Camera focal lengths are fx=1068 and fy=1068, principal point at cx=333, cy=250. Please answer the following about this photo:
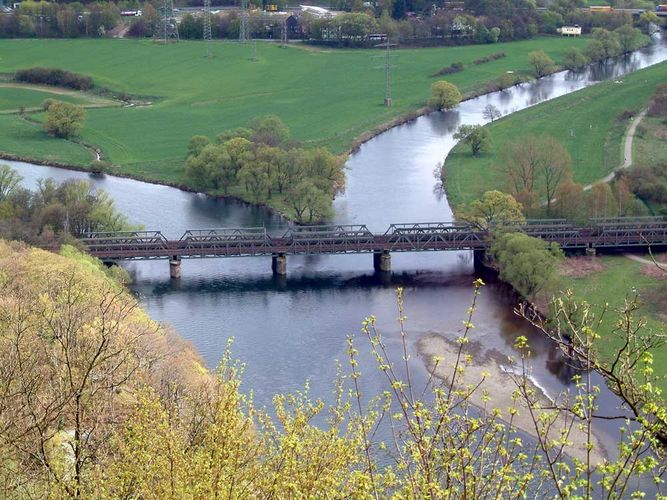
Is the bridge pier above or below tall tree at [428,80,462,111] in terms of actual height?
below

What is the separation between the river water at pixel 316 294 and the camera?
3331 cm

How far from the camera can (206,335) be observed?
35.5 metres

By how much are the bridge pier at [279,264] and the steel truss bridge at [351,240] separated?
104 millimetres

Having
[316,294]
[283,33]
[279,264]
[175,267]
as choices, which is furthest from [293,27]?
[316,294]

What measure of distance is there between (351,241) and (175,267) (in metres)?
7.19

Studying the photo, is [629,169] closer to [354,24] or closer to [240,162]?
[240,162]

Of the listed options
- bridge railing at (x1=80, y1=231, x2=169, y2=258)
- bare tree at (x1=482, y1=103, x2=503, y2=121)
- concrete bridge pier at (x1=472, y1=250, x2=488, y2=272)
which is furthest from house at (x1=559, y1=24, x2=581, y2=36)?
bridge railing at (x1=80, y1=231, x2=169, y2=258)

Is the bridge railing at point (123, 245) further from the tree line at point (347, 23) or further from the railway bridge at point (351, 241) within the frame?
the tree line at point (347, 23)

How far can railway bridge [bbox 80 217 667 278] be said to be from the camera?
4231 centimetres

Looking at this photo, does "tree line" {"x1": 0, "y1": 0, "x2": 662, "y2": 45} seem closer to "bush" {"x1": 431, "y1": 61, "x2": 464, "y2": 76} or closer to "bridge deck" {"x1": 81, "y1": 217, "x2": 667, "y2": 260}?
"bush" {"x1": 431, "y1": 61, "x2": 464, "y2": 76}

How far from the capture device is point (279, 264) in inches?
1679

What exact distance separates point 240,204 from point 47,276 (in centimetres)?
2375

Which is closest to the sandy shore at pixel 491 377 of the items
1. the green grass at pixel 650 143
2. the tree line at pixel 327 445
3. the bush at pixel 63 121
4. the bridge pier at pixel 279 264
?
the bridge pier at pixel 279 264

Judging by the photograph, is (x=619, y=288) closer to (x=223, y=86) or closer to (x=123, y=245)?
(x=123, y=245)
